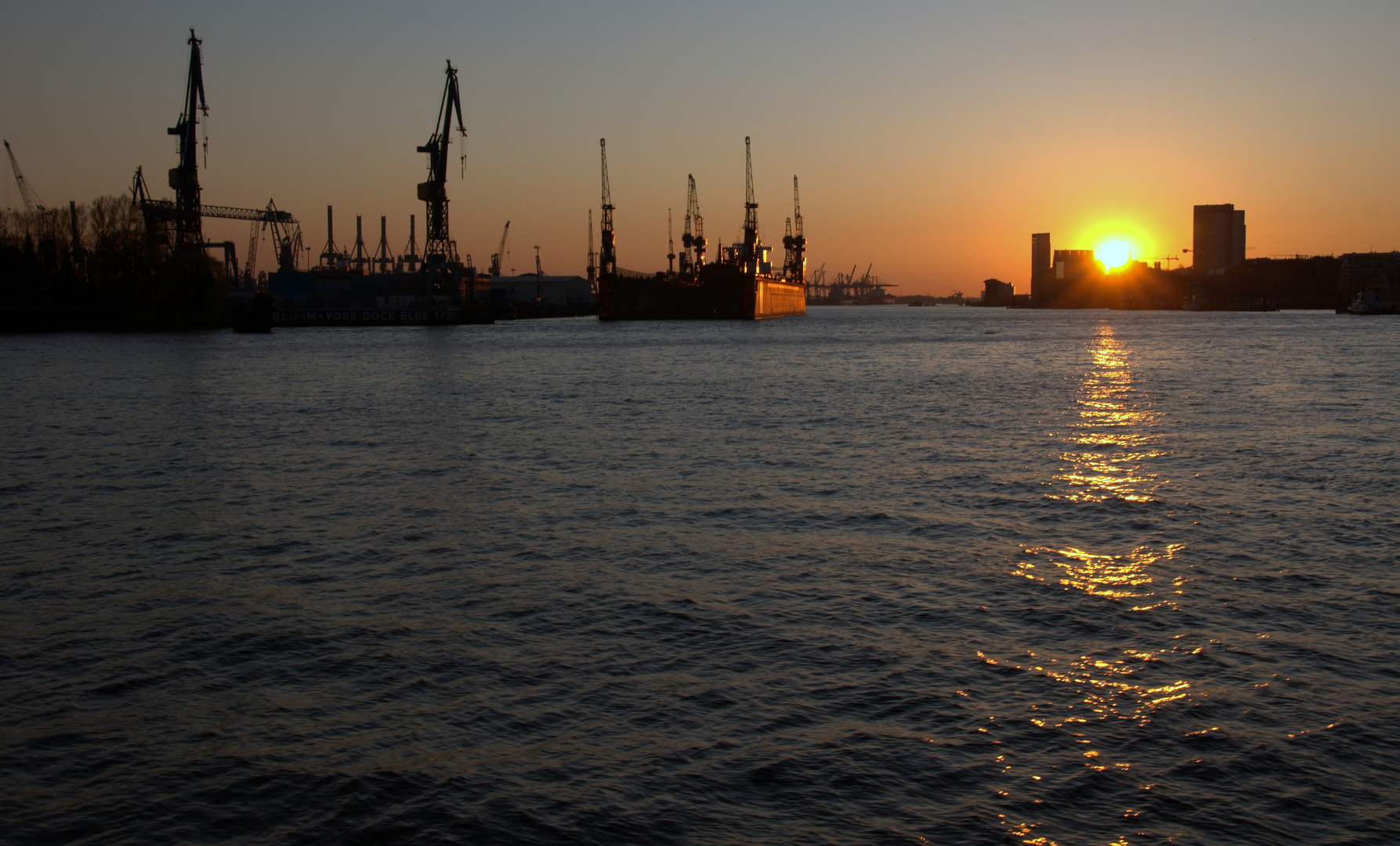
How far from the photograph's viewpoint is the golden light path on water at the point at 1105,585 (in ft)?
23.2

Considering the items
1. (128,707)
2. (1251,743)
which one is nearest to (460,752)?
(128,707)

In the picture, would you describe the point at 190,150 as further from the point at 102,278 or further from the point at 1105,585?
the point at 1105,585

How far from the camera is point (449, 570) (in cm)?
1119

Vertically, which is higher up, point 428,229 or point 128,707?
point 428,229

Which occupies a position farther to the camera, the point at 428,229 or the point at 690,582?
the point at 428,229

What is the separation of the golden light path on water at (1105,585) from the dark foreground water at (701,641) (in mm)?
57

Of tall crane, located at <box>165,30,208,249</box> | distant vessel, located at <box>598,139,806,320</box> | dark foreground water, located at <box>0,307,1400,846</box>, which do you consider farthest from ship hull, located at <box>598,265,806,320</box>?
dark foreground water, located at <box>0,307,1400,846</box>

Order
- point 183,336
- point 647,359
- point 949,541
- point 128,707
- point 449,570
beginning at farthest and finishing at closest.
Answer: point 183,336 < point 647,359 < point 949,541 < point 449,570 < point 128,707

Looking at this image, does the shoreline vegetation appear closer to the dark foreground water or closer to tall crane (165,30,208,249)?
tall crane (165,30,208,249)

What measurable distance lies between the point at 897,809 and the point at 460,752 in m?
2.67

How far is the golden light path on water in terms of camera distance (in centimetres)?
708

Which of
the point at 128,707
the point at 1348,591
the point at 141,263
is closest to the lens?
the point at 128,707

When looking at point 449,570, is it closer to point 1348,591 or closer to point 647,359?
point 1348,591

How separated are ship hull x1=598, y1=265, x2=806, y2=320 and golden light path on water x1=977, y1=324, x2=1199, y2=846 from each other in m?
115
